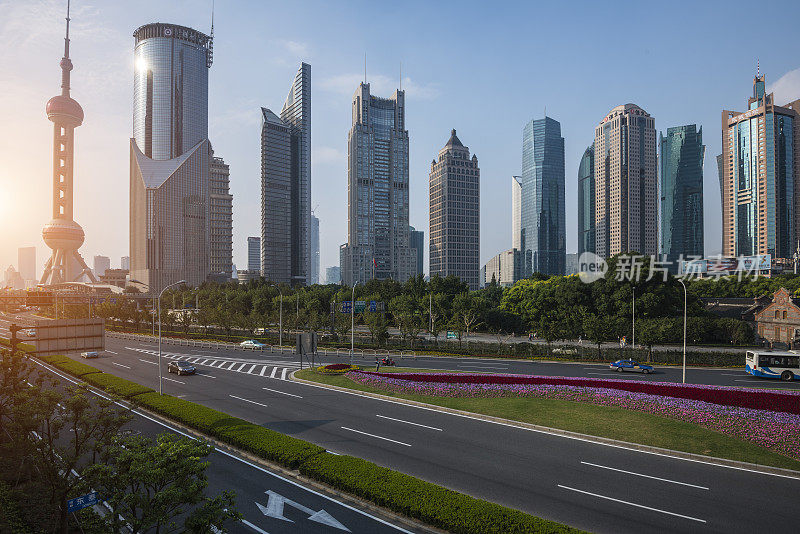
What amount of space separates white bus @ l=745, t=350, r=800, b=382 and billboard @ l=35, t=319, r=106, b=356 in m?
58.5

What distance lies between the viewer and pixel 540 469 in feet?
62.1

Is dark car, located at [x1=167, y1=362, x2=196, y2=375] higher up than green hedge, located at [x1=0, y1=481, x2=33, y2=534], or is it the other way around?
green hedge, located at [x1=0, y1=481, x2=33, y2=534]

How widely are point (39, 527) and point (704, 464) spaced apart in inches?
1022

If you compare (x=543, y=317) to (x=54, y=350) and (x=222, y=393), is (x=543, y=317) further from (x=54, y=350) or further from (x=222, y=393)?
(x=54, y=350)

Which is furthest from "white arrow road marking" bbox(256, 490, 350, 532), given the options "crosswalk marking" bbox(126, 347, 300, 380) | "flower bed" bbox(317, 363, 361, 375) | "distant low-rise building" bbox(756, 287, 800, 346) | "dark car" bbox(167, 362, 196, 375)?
"distant low-rise building" bbox(756, 287, 800, 346)

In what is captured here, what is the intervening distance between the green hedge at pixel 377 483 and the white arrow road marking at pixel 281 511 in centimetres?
151

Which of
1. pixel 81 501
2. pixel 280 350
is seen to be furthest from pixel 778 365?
pixel 280 350

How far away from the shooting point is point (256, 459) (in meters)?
20.8

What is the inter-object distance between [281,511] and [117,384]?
2824cm

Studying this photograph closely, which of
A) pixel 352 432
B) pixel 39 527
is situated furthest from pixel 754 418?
pixel 39 527

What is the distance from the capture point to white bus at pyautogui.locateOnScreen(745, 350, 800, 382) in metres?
41.2

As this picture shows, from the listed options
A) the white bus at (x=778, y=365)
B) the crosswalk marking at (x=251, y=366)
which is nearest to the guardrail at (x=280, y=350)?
the crosswalk marking at (x=251, y=366)

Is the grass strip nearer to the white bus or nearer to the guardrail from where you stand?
the white bus

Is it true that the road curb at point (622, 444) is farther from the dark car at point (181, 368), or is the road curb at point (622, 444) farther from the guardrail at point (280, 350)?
the guardrail at point (280, 350)
